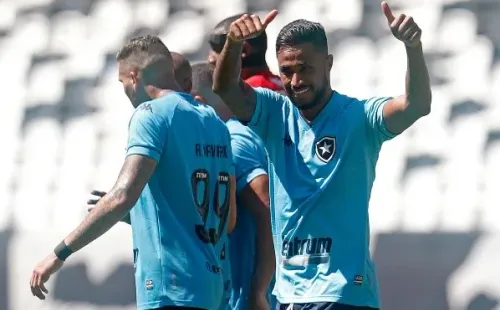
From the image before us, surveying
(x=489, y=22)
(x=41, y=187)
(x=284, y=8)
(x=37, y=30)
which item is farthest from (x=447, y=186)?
(x=37, y=30)

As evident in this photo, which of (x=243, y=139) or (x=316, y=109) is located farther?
(x=243, y=139)

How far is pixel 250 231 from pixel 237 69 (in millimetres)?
1152

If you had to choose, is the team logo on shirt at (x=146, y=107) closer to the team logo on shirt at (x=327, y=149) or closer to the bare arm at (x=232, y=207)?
the bare arm at (x=232, y=207)

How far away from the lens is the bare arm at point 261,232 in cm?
521

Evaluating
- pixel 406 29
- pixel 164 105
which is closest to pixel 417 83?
pixel 406 29

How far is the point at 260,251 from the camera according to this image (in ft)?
17.2

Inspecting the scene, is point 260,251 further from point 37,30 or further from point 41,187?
point 37,30

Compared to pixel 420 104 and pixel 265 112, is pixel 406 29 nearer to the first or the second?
pixel 420 104

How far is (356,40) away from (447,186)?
1218 millimetres

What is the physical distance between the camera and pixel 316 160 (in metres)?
4.39

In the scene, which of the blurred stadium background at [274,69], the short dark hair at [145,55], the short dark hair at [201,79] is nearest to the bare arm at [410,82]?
the short dark hair at [145,55]

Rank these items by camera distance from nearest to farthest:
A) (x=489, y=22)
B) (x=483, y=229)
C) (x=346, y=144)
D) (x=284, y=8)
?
(x=346, y=144) < (x=483, y=229) < (x=489, y=22) < (x=284, y=8)

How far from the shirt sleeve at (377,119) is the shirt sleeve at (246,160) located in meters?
0.96

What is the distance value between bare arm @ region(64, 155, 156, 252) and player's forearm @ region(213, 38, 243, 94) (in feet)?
1.29
